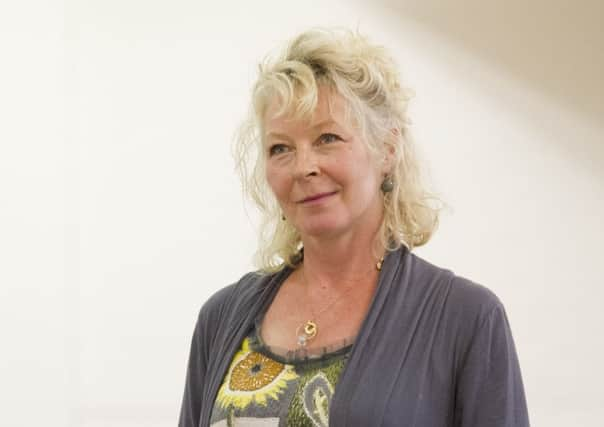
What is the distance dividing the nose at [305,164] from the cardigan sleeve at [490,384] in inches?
14.2

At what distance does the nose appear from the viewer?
51.3 inches

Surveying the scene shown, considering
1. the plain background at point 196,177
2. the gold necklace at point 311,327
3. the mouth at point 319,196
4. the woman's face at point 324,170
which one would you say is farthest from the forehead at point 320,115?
the plain background at point 196,177

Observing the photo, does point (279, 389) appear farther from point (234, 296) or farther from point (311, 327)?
Answer: point (234, 296)

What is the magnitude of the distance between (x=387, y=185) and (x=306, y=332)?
0.29m

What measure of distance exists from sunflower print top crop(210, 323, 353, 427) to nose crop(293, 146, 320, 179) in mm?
279

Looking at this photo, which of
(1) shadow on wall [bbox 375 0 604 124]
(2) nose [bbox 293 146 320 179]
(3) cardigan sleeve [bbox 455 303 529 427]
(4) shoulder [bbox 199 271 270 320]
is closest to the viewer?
(3) cardigan sleeve [bbox 455 303 529 427]

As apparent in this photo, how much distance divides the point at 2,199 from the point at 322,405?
1.56 m

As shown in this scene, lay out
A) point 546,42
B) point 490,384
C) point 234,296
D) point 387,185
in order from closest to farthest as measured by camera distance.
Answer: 1. point 490,384
2. point 387,185
3. point 234,296
4. point 546,42

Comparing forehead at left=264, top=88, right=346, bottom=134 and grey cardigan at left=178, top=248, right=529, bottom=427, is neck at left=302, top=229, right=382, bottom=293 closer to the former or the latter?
grey cardigan at left=178, top=248, right=529, bottom=427

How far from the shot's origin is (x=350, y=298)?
1386 mm

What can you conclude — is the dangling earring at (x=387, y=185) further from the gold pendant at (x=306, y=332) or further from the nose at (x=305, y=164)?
the gold pendant at (x=306, y=332)

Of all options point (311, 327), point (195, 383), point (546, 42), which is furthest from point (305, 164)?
point (546, 42)

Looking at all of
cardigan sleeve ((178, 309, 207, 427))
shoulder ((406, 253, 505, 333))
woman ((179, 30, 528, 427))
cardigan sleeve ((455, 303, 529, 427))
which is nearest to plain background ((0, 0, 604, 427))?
cardigan sleeve ((178, 309, 207, 427))

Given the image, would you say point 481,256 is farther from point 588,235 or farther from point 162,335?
point 162,335
